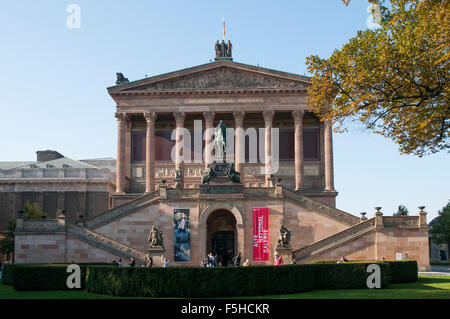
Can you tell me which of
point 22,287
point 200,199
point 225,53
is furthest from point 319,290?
point 225,53

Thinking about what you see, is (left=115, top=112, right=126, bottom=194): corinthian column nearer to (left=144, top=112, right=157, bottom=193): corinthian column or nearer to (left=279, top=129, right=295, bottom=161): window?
(left=144, top=112, right=157, bottom=193): corinthian column

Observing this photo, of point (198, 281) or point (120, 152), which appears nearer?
point (198, 281)

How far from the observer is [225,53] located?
228 feet

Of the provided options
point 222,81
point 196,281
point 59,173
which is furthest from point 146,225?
point 59,173

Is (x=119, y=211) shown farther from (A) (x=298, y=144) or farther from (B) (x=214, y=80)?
(A) (x=298, y=144)

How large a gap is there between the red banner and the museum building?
8 cm

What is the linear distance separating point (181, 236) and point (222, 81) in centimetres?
2107

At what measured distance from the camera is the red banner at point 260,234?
4766 cm

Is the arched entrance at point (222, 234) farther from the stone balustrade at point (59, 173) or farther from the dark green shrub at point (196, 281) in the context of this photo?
the dark green shrub at point (196, 281)

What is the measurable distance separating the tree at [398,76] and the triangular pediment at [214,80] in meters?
35.5

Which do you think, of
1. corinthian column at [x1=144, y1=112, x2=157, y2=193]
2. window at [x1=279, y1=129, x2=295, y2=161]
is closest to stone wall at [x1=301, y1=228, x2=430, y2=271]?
window at [x1=279, y1=129, x2=295, y2=161]

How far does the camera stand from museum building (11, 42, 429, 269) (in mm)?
45719

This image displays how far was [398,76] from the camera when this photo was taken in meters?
25.4
